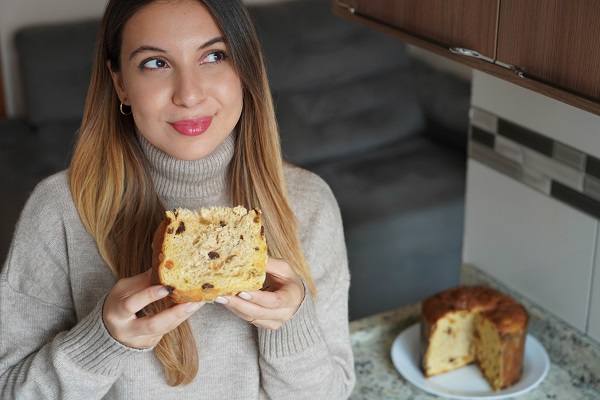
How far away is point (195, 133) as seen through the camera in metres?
1.35

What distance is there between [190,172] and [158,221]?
11 centimetres

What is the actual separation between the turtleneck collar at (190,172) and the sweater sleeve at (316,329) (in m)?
0.16

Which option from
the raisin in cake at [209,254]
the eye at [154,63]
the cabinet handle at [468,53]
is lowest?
the raisin in cake at [209,254]

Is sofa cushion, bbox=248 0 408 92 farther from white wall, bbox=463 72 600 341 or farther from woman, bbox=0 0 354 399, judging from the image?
woman, bbox=0 0 354 399

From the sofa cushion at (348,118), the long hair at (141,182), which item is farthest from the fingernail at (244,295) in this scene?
the sofa cushion at (348,118)

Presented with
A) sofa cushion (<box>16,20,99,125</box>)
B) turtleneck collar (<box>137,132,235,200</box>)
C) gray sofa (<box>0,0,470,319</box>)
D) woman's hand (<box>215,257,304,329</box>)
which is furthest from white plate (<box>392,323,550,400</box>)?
sofa cushion (<box>16,20,99,125</box>)

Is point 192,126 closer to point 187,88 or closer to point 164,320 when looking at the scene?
point 187,88

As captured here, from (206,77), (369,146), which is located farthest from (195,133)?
(369,146)

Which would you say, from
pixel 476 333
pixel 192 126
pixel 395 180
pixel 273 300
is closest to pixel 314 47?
pixel 395 180

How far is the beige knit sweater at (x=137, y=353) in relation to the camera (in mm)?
1432

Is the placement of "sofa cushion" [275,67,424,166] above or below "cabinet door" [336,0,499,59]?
below

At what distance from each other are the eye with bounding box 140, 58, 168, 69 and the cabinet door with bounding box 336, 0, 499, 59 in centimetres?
44

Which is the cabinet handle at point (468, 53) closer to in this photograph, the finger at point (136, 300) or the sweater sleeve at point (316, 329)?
the sweater sleeve at point (316, 329)

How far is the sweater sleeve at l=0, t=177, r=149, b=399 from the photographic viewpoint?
1.40 m
